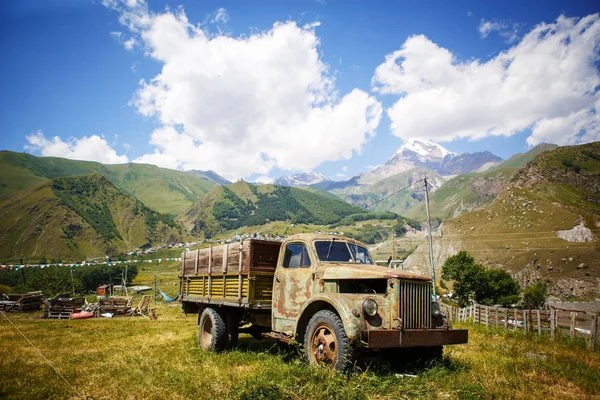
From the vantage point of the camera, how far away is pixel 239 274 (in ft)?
25.1

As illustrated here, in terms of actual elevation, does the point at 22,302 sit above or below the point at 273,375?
below

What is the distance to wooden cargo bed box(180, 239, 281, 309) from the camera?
7500 mm

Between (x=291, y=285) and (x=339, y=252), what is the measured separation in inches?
45.9

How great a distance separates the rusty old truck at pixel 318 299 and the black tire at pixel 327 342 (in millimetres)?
15

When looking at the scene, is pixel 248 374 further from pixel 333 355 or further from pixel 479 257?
pixel 479 257

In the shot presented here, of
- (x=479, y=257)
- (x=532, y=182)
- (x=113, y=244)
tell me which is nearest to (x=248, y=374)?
(x=479, y=257)

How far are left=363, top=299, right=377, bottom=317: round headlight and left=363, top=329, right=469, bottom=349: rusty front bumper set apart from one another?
307 mm

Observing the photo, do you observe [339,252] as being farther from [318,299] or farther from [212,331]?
[212,331]

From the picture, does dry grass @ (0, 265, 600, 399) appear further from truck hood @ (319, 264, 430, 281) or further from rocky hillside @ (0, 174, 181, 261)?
rocky hillside @ (0, 174, 181, 261)

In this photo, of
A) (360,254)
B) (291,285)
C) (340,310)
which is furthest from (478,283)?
(340,310)

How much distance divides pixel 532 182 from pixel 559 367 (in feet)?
514

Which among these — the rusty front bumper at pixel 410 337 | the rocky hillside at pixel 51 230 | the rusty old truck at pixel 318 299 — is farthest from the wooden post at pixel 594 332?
the rocky hillside at pixel 51 230

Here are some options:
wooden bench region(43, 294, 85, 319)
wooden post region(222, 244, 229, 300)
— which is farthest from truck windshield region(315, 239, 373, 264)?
wooden bench region(43, 294, 85, 319)

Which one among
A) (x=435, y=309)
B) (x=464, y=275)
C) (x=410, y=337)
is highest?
(x=435, y=309)
